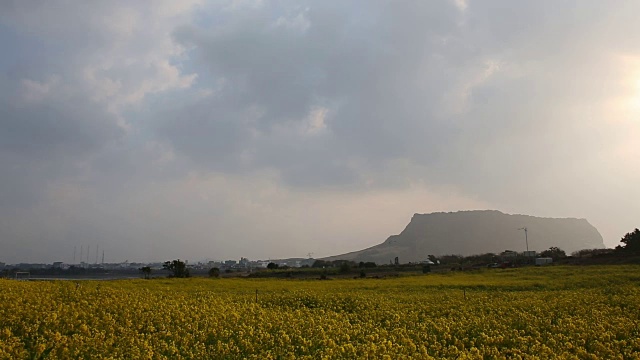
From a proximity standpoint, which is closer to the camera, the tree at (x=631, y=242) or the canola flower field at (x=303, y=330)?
the canola flower field at (x=303, y=330)

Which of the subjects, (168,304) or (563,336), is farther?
(168,304)

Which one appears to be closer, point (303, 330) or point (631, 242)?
point (303, 330)

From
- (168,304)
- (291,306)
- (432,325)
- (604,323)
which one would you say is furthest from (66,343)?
(604,323)

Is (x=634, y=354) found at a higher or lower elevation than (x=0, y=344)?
lower

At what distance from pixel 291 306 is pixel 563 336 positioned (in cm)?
1454

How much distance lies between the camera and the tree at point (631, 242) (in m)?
78.9

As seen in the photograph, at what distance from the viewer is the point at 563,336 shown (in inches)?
559

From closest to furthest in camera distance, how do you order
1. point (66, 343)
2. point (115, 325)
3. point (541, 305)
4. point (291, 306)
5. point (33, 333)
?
1. point (66, 343)
2. point (33, 333)
3. point (115, 325)
4. point (541, 305)
5. point (291, 306)

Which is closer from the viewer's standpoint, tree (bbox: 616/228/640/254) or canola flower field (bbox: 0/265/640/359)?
canola flower field (bbox: 0/265/640/359)

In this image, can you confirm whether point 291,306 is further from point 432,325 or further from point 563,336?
point 563,336

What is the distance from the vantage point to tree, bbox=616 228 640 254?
78875 mm

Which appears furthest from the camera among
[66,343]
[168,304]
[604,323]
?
[168,304]

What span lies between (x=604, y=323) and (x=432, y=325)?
6.32 meters

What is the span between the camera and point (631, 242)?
80875 mm
